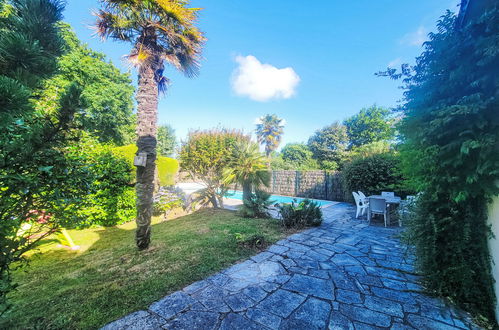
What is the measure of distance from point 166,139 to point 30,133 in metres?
30.7

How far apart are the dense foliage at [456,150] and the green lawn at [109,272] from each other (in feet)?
9.17

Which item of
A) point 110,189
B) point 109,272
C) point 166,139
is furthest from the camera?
point 166,139

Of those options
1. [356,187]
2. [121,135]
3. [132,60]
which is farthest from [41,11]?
[121,135]

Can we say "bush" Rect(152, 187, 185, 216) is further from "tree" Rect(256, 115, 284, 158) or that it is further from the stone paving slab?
"tree" Rect(256, 115, 284, 158)

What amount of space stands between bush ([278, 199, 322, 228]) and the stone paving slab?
1.67 m

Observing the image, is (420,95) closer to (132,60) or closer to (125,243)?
(132,60)

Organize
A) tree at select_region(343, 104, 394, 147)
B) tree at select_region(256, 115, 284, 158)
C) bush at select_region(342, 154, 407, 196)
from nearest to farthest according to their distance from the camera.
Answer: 1. bush at select_region(342, 154, 407, 196)
2. tree at select_region(343, 104, 394, 147)
3. tree at select_region(256, 115, 284, 158)

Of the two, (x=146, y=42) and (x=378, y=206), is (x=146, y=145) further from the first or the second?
(x=378, y=206)

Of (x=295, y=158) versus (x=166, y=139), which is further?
(x=166, y=139)

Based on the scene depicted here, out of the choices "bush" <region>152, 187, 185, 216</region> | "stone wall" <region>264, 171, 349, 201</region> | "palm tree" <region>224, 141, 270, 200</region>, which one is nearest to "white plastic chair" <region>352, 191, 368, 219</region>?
"palm tree" <region>224, 141, 270, 200</region>

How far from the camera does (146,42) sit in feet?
12.6

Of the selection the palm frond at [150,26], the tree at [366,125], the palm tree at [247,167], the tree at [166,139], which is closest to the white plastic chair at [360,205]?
the palm tree at [247,167]

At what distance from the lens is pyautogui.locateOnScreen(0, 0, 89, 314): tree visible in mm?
1042

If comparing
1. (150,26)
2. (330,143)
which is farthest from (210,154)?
(330,143)
